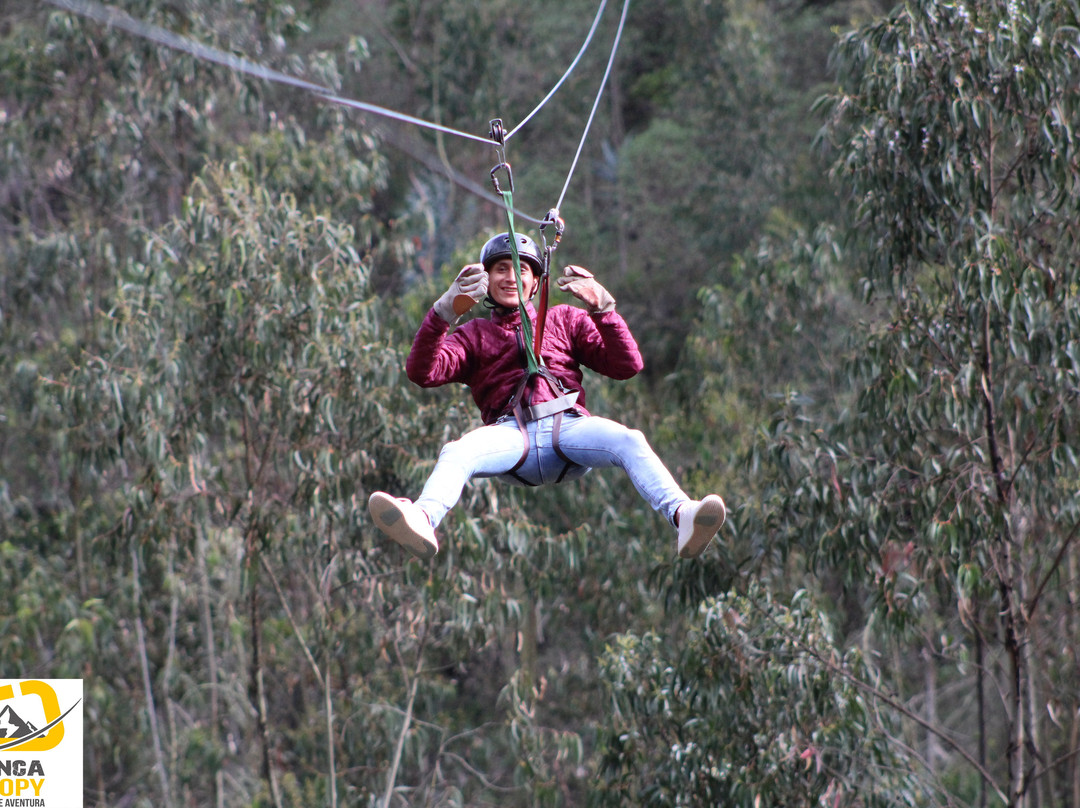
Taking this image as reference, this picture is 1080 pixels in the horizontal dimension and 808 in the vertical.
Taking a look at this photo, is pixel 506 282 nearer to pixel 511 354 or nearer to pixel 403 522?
pixel 511 354

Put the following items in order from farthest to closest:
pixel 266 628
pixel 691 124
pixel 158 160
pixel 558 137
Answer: pixel 558 137 < pixel 691 124 < pixel 158 160 < pixel 266 628

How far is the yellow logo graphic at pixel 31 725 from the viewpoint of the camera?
802 centimetres

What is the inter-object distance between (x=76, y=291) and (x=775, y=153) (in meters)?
7.80

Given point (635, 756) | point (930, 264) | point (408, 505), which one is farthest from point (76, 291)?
point (408, 505)

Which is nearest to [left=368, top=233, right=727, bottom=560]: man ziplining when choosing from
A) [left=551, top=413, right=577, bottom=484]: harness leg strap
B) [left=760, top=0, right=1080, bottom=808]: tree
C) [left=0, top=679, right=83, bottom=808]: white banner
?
[left=551, top=413, right=577, bottom=484]: harness leg strap

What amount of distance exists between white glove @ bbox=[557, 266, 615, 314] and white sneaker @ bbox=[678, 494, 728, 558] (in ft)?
2.26

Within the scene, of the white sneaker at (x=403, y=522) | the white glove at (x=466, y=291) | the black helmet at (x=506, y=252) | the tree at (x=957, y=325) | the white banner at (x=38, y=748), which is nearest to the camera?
the white sneaker at (x=403, y=522)

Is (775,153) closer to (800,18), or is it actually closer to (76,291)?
(800,18)

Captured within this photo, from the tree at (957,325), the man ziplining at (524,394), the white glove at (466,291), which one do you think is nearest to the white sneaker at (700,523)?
the man ziplining at (524,394)

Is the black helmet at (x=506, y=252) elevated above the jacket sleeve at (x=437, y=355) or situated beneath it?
elevated above

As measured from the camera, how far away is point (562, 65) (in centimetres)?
1797

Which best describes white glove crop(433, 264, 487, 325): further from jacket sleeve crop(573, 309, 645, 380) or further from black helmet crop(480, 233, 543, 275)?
jacket sleeve crop(573, 309, 645, 380)

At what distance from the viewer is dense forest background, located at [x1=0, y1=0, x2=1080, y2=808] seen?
660 cm

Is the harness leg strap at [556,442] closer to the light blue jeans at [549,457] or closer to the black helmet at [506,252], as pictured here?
the light blue jeans at [549,457]
